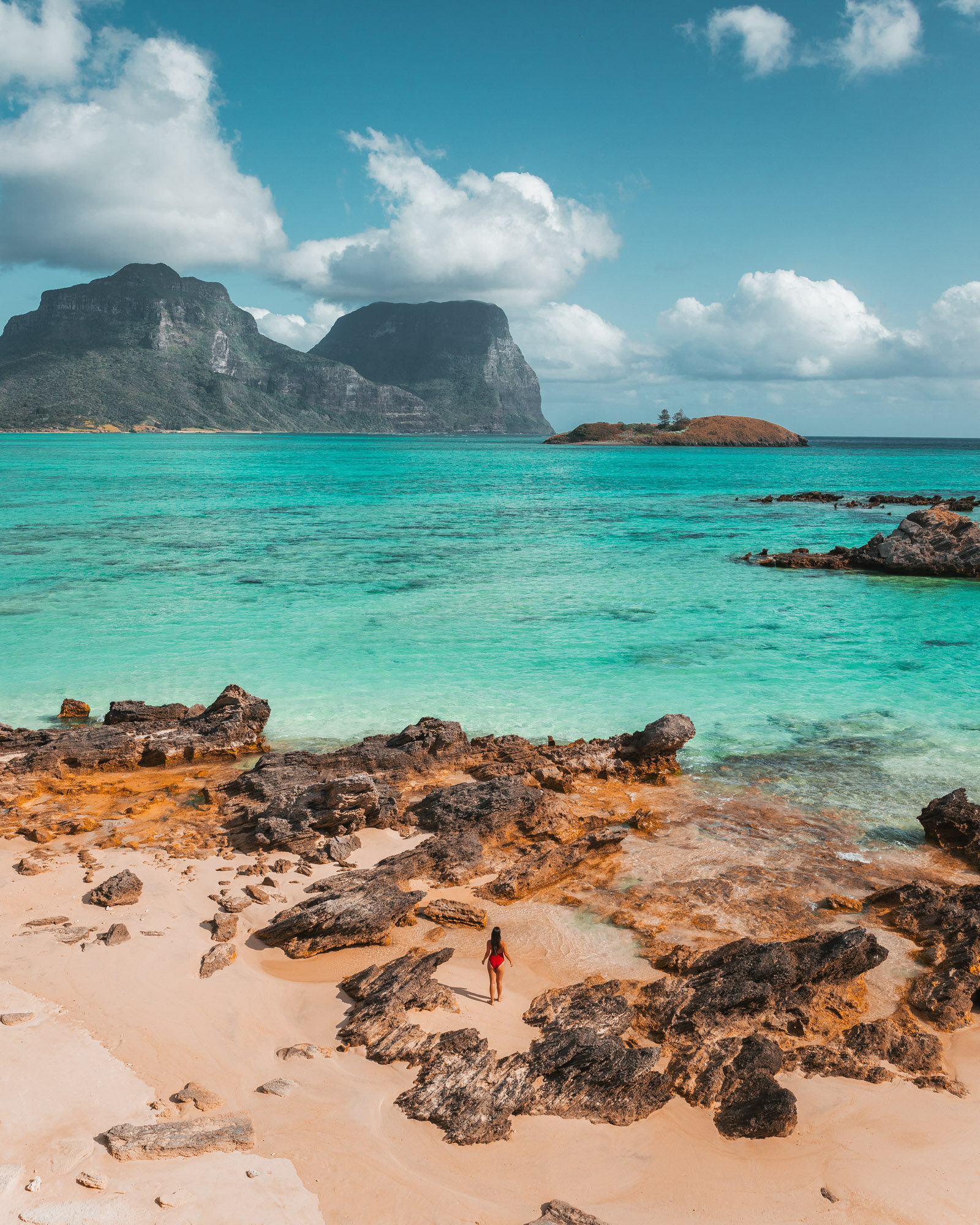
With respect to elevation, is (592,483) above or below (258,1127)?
above

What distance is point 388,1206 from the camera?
510 cm

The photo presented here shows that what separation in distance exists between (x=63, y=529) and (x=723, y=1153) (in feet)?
139

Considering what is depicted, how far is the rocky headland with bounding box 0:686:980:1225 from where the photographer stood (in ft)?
17.8

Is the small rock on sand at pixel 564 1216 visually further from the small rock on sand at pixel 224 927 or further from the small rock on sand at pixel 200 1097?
the small rock on sand at pixel 224 927

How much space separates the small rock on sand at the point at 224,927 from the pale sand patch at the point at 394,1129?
0.46ft

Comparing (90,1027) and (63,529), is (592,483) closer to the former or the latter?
(63,529)

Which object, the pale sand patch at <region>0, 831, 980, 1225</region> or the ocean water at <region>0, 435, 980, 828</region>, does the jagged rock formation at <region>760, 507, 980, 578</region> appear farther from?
the pale sand patch at <region>0, 831, 980, 1225</region>

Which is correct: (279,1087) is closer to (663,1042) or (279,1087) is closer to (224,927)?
(224,927)

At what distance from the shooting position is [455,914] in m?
8.55

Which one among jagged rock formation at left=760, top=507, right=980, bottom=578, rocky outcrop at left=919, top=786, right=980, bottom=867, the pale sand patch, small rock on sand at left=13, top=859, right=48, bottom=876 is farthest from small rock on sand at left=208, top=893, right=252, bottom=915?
jagged rock formation at left=760, top=507, right=980, bottom=578

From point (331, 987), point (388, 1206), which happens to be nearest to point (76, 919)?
point (331, 987)

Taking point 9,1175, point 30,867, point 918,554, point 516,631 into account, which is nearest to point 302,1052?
point 9,1175

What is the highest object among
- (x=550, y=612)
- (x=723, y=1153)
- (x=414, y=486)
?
(x=414, y=486)

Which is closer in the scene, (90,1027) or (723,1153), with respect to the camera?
(723,1153)
